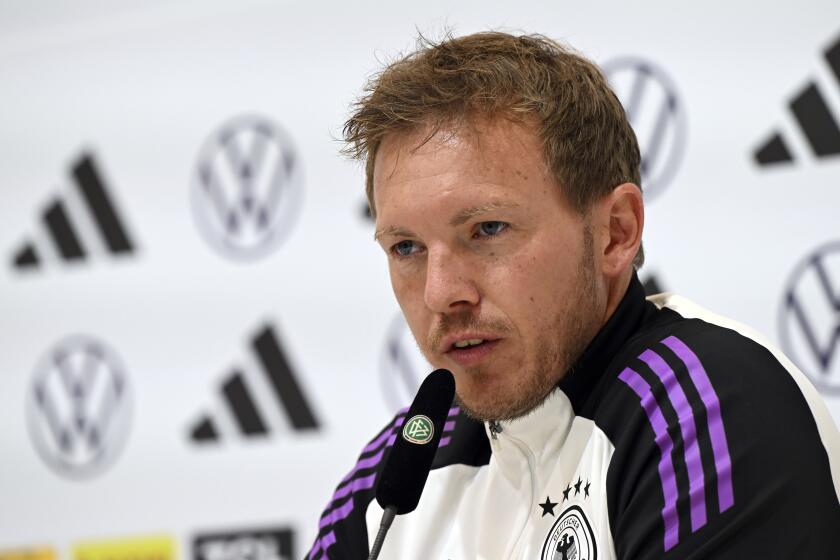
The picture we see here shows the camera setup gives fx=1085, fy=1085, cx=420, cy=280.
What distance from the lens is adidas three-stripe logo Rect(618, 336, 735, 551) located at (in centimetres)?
127

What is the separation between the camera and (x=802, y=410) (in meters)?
1.34

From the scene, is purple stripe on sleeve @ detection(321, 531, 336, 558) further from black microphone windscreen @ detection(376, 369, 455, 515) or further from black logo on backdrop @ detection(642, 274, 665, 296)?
black logo on backdrop @ detection(642, 274, 665, 296)

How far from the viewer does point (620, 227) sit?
169 cm

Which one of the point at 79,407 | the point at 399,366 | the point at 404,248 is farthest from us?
the point at 79,407

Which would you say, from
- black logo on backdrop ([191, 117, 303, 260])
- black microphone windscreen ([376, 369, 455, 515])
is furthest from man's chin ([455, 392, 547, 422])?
black logo on backdrop ([191, 117, 303, 260])

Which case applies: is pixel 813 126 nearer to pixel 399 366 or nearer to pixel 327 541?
pixel 399 366

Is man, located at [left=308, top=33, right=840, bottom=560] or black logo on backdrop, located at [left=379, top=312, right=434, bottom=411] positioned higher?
black logo on backdrop, located at [left=379, top=312, right=434, bottom=411]

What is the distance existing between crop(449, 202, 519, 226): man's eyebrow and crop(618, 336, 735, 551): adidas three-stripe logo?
30 cm

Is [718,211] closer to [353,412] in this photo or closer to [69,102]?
[353,412]

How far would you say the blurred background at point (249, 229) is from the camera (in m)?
2.65

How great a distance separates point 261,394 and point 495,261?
6.15 feet

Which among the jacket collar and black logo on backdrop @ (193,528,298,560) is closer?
the jacket collar

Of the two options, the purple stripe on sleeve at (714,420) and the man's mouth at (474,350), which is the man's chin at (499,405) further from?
the purple stripe on sleeve at (714,420)

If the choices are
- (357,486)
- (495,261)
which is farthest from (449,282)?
(357,486)
